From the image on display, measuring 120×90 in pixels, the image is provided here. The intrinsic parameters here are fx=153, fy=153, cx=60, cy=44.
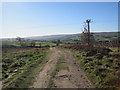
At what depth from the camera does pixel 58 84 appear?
34.7 feet

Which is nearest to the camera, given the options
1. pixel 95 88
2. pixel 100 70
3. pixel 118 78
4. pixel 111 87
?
pixel 111 87

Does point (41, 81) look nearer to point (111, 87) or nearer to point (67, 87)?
point (67, 87)

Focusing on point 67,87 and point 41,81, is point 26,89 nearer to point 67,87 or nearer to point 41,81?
point 41,81

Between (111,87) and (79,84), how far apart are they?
2.35 meters

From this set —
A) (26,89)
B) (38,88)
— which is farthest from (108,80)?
(26,89)

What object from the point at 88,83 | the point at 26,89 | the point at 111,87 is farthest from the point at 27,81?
the point at 111,87

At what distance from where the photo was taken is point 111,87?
28.8 ft

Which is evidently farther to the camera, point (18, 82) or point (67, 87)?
point (18, 82)

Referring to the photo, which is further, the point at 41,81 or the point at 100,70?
the point at 100,70

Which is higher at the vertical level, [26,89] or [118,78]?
[118,78]

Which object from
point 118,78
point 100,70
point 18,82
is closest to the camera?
point 118,78

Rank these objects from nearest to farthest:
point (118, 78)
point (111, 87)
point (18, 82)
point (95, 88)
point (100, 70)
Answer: point (111, 87)
point (95, 88)
point (118, 78)
point (18, 82)
point (100, 70)

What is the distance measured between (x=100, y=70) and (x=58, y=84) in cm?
452

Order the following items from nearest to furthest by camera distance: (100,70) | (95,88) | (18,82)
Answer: (95,88) < (18,82) < (100,70)
